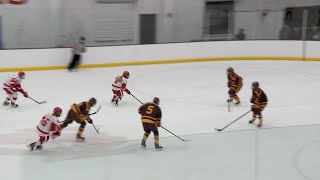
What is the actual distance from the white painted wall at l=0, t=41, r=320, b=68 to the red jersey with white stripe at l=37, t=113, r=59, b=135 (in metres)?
7.09

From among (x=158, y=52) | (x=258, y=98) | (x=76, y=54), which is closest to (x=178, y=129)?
(x=258, y=98)

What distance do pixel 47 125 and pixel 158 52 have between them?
8503 mm

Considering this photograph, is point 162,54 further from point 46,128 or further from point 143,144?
point 143,144

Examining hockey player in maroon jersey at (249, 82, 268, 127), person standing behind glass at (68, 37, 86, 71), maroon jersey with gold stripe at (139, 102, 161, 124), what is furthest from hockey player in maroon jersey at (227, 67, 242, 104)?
person standing behind glass at (68, 37, 86, 71)

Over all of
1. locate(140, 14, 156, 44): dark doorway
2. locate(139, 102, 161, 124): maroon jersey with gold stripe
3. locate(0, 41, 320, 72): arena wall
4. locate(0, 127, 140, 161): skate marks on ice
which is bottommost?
locate(0, 127, 140, 161): skate marks on ice

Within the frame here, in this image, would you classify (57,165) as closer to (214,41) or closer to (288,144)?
(288,144)

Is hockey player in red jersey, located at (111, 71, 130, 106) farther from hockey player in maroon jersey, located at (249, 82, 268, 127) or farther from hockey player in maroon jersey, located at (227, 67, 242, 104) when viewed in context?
hockey player in maroon jersey, located at (249, 82, 268, 127)

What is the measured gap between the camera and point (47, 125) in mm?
6004

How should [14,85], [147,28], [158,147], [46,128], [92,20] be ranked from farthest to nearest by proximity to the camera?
[147,28]
[92,20]
[14,85]
[46,128]
[158,147]

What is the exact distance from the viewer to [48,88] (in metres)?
10.6

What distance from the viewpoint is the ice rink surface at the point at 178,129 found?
14.8 feet

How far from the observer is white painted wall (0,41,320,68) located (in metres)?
12.7

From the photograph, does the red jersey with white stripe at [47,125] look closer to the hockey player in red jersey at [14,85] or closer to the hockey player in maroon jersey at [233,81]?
the hockey player in red jersey at [14,85]

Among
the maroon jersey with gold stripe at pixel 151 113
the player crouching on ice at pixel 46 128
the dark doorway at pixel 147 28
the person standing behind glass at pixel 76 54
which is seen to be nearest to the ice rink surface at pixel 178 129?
the player crouching on ice at pixel 46 128
